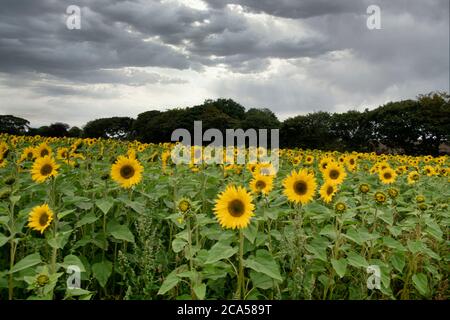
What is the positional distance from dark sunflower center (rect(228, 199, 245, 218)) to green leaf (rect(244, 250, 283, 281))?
15.7 inches

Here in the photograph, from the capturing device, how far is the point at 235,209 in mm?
3770

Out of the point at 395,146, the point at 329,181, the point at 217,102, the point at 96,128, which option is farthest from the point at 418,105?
the point at 329,181

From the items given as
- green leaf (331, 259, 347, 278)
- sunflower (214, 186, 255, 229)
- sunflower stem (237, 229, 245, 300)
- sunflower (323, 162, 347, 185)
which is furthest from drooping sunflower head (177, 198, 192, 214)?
sunflower (323, 162, 347, 185)

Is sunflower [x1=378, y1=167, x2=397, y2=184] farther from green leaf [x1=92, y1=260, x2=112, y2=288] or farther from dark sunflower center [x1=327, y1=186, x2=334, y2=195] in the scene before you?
green leaf [x1=92, y1=260, x2=112, y2=288]

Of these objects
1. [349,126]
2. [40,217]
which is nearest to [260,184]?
[40,217]

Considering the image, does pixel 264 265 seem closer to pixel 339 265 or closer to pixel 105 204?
pixel 339 265

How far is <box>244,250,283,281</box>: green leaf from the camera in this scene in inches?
140

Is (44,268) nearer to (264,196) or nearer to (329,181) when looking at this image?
(264,196)

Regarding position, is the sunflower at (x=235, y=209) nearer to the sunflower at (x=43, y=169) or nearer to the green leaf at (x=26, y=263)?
the green leaf at (x=26, y=263)

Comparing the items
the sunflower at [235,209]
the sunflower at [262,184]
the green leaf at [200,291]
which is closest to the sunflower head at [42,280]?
the green leaf at [200,291]

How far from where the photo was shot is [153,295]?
4.36 meters

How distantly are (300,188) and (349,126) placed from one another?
52757 mm

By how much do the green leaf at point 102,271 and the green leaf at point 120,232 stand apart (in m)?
0.30
